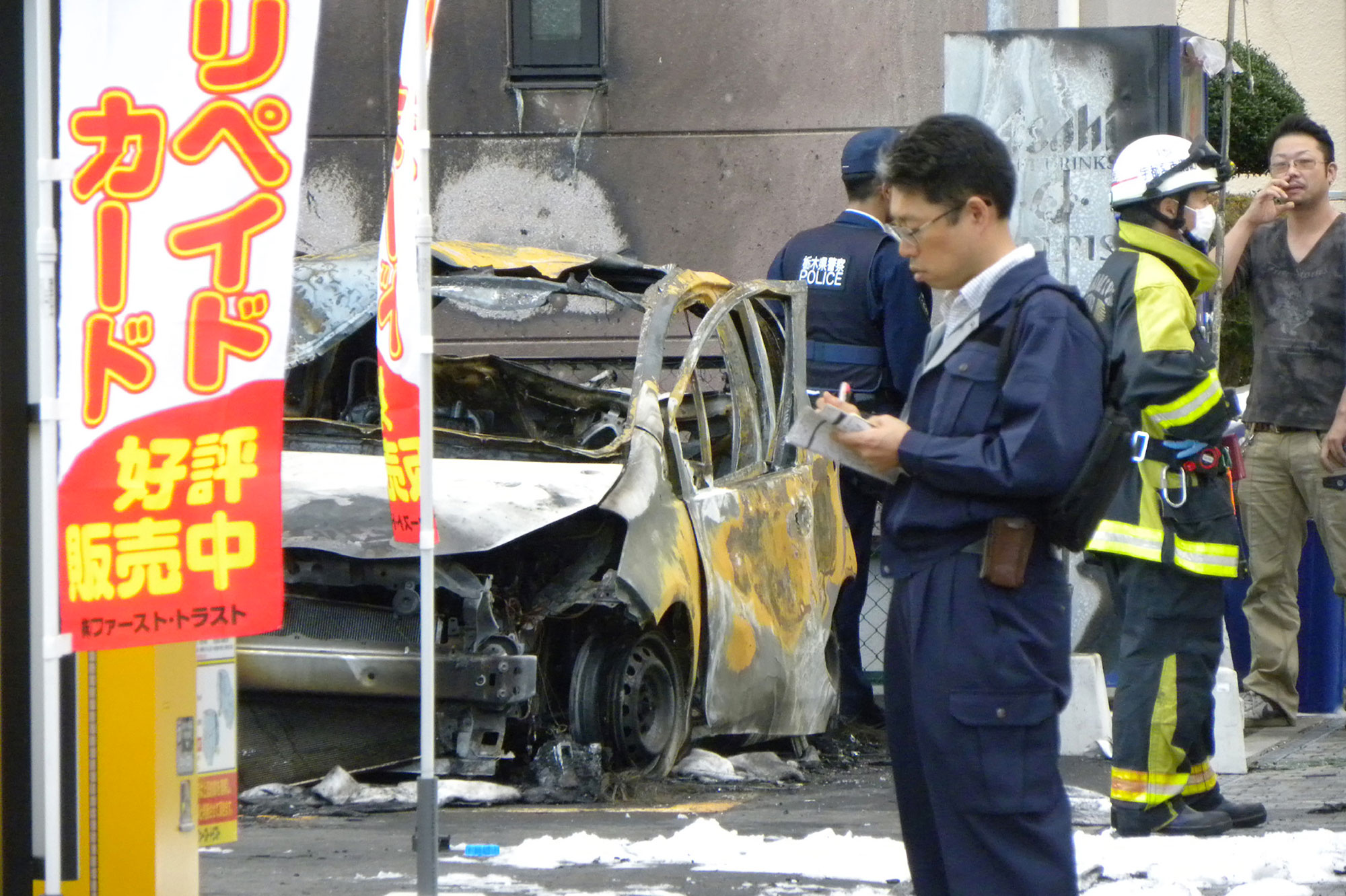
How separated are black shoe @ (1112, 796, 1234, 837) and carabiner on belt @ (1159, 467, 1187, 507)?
850mm

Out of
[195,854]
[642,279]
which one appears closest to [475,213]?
[642,279]

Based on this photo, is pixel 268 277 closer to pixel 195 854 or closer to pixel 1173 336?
pixel 195 854

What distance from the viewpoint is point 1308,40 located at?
26562mm

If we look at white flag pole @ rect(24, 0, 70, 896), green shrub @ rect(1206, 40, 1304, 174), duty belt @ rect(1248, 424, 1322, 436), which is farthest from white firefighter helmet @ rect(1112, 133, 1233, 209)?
green shrub @ rect(1206, 40, 1304, 174)

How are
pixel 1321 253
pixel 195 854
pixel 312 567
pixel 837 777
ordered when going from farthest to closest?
pixel 1321 253 → pixel 837 777 → pixel 312 567 → pixel 195 854

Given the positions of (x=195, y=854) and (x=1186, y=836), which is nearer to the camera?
(x=195, y=854)

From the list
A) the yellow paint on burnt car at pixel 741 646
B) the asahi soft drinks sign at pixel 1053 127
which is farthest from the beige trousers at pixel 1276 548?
the yellow paint on burnt car at pixel 741 646

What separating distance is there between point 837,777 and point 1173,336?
2406 millimetres

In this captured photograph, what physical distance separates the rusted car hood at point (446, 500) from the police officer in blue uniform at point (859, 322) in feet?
5.33

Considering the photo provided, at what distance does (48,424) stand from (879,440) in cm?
146

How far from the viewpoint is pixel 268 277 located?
3.48 metres

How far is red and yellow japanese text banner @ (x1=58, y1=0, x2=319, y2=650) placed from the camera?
3264mm

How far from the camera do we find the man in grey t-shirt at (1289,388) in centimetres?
752

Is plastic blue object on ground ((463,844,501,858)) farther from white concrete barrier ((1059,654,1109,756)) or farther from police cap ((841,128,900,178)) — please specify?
police cap ((841,128,900,178))
